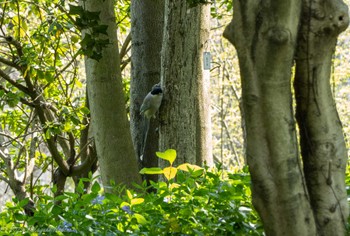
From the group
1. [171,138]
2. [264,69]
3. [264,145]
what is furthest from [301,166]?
[171,138]

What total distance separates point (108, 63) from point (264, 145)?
13.4 ft

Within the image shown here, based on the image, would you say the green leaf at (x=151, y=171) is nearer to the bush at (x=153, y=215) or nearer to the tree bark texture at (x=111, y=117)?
the bush at (x=153, y=215)

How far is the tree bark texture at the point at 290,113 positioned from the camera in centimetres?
275

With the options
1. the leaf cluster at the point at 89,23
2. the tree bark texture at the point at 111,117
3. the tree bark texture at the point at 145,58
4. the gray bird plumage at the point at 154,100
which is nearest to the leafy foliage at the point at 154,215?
the leaf cluster at the point at 89,23

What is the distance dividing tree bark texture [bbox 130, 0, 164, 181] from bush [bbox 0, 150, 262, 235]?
4.99 meters

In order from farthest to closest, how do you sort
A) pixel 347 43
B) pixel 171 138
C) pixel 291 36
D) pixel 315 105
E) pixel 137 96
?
pixel 347 43, pixel 137 96, pixel 171 138, pixel 315 105, pixel 291 36

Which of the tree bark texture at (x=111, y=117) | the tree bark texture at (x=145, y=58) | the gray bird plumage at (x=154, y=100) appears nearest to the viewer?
the gray bird plumage at (x=154, y=100)

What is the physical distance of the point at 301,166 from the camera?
9.39 feet

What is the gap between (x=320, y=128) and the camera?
116 inches

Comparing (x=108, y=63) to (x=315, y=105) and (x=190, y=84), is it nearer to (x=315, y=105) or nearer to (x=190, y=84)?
(x=190, y=84)

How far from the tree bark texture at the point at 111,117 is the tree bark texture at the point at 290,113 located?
155 inches

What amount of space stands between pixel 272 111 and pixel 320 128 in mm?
290

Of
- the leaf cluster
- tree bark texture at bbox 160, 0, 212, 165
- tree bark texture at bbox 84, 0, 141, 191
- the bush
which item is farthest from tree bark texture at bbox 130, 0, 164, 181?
the bush

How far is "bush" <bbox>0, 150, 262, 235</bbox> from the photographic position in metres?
2.91
